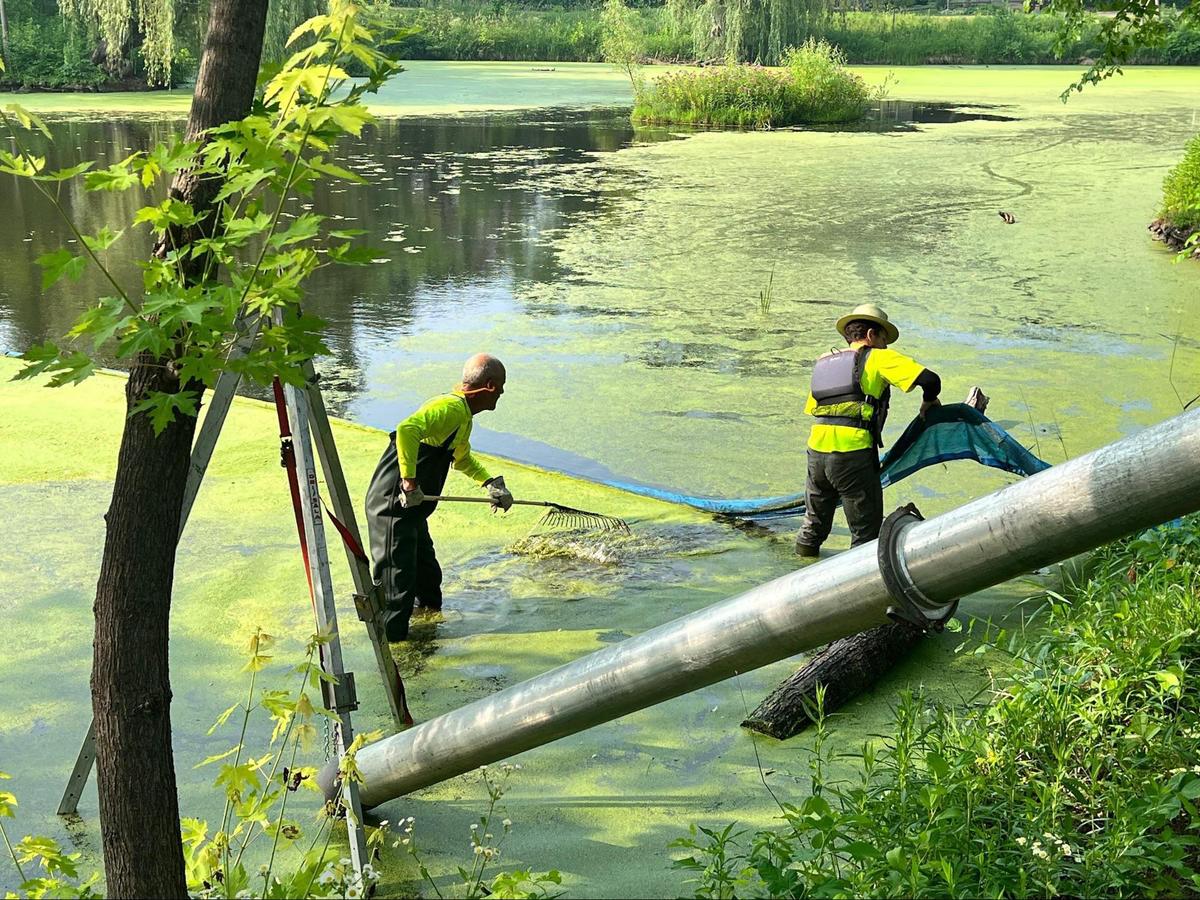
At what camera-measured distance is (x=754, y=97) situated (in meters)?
26.0

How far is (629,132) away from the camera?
80.8ft

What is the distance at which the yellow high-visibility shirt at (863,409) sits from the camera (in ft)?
17.5

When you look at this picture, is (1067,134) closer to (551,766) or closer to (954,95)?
(954,95)

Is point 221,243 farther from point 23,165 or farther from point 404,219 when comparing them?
point 404,219

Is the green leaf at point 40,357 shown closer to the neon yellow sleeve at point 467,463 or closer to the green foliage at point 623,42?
the neon yellow sleeve at point 467,463

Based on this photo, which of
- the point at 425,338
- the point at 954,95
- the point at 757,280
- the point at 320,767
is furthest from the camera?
the point at 954,95

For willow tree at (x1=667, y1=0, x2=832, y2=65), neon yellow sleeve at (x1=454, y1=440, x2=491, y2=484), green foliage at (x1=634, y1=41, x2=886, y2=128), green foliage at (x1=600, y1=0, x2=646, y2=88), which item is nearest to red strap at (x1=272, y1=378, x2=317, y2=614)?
neon yellow sleeve at (x1=454, y1=440, x2=491, y2=484)

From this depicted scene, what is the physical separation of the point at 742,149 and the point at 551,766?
61.6 ft

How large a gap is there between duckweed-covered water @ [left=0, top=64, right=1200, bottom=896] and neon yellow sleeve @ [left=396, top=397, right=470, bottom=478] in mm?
741

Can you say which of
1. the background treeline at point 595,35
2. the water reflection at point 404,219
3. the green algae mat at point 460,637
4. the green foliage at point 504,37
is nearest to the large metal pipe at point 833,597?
the green algae mat at point 460,637

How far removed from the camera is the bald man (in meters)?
4.76

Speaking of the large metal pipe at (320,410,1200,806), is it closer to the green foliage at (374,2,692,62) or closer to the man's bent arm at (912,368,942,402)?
the man's bent arm at (912,368,942,402)

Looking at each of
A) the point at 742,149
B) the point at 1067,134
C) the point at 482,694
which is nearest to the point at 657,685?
the point at 482,694

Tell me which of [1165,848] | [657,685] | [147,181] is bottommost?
[1165,848]
